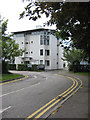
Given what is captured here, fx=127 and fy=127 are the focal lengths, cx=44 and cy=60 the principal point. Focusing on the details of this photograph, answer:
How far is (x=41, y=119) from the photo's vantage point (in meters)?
4.30

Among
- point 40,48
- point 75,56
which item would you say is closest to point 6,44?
point 75,56

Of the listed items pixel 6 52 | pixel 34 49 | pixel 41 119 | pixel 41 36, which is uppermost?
pixel 41 36

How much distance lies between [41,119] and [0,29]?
58.1 feet

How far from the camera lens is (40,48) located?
41.1 meters

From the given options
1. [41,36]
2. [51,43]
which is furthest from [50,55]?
[41,36]

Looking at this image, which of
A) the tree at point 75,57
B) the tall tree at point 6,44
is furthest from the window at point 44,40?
the tall tree at point 6,44

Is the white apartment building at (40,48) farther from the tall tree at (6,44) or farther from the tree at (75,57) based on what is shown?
the tall tree at (6,44)

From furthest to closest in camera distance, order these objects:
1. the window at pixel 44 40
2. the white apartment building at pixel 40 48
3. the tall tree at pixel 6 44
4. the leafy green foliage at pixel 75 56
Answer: the window at pixel 44 40, the white apartment building at pixel 40 48, the leafy green foliage at pixel 75 56, the tall tree at pixel 6 44

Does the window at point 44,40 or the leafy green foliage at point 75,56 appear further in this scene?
the window at point 44,40

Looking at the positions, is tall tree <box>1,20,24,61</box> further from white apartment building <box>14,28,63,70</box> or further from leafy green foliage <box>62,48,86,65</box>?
white apartment building <box>14,28,63,70</box>

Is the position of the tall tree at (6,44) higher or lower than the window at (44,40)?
lower

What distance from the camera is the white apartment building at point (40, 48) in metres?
40.6

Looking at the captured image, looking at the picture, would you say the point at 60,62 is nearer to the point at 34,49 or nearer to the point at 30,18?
the point at 34,49

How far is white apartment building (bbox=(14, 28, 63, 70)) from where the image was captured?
40.6 metres
